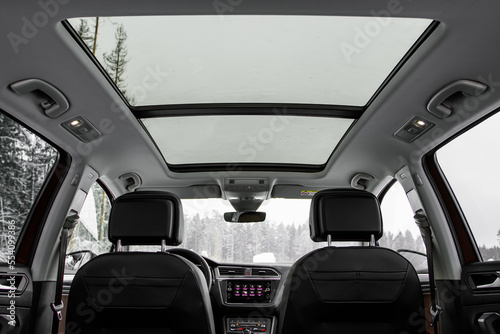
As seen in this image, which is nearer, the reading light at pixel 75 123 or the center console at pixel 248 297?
the reading light at pixel 75 123

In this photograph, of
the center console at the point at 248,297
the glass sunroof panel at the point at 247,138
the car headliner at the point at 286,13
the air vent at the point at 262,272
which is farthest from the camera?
the air vent at the point at 262,272

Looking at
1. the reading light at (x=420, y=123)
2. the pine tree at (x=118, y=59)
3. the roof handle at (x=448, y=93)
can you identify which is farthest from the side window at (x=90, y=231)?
the roof handle at (x=448, y=93)

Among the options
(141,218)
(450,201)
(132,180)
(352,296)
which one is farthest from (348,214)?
(132,180)

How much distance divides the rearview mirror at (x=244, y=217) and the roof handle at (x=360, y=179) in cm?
116

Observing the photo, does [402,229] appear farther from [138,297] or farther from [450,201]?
[138,297]

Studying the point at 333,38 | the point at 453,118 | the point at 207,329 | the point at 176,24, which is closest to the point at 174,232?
the point at 207,329

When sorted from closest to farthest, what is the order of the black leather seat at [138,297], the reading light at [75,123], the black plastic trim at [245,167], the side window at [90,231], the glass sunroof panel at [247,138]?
the black leather seat at [138,297] < the reading light at [75,123] < the glass sunroof panel at [247,138] < the side window at [90,231] < the black plastic trim at [245,167]

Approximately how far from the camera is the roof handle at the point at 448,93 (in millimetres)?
2873

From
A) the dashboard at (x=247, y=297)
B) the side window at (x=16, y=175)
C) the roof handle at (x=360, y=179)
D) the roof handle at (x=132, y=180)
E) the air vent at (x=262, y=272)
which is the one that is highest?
the roof handle at (x=132, y=180)

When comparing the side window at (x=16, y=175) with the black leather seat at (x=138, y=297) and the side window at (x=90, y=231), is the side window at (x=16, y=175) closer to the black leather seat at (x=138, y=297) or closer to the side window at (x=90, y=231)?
the side window at (x=90, y=231)

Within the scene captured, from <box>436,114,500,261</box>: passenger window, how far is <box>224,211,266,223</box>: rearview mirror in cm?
214

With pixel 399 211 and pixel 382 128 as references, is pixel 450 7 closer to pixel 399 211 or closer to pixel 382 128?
pixel 382 128

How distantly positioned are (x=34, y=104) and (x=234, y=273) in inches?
110

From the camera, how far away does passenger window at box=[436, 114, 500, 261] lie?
3402 millimetres
